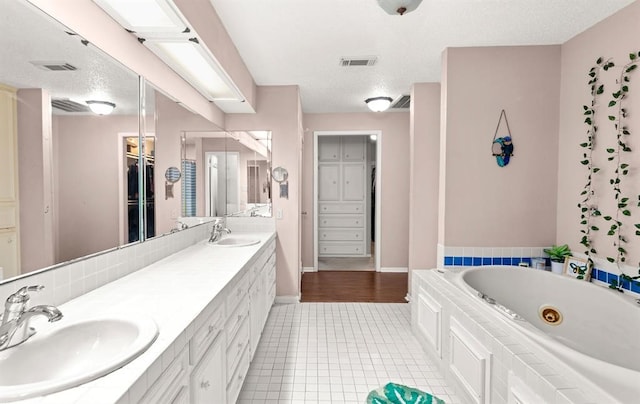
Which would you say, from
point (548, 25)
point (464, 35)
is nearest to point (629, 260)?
point (548, 25)

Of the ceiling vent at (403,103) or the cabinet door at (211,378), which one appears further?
the ceiling vent at (403,103)

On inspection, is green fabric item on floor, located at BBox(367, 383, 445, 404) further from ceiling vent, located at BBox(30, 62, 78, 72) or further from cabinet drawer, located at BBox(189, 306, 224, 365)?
ceiling vent, located at BBox(30, 62, 78, 72)

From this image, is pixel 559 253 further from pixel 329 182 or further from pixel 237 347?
pixel 329 182

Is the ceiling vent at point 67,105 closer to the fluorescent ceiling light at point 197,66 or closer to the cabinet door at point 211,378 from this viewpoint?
the fluorescent ceiling light at point 197,66

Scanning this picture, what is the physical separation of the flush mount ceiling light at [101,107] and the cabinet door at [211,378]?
1.23 metres

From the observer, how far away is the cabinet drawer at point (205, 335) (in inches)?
47.0

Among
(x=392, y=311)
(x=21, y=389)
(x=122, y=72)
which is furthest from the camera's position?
(x=392, y=311)

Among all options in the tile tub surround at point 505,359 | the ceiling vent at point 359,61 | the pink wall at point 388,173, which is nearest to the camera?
the tile tub surround at point 505,359

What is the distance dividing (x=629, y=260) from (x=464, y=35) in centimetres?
194

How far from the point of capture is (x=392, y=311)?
11.4 feet

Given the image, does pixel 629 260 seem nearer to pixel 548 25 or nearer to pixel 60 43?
pixel 548 25

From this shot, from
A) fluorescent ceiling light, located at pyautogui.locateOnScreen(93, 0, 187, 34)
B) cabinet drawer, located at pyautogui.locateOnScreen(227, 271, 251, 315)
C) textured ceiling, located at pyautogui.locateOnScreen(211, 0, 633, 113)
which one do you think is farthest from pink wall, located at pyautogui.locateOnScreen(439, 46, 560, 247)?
fluorescent ceiling light, located at pyautogui.locateOnScreen(93, 0, 187, 34)

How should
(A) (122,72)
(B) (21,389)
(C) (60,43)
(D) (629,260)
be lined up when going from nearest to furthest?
(B) (21,389)
(C) (60,43)
(A) (122,72)
(D) (629,260)

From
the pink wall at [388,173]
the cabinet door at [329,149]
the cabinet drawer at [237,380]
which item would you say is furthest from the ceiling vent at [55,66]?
the cabinet door at [329,149]
